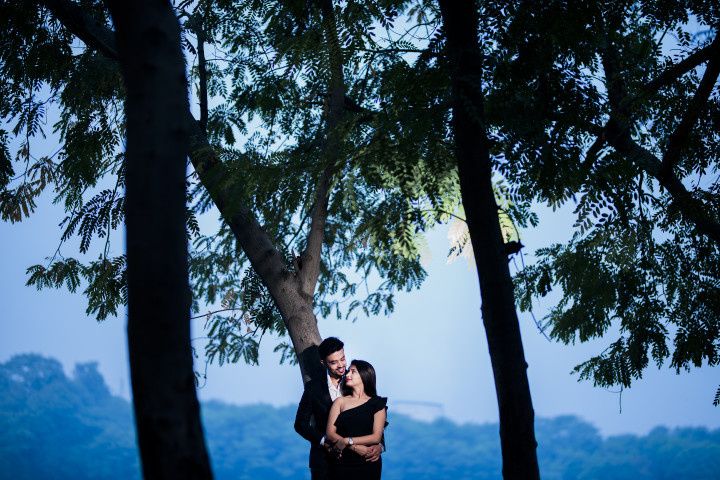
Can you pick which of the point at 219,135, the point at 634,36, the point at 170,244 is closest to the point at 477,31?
the point at 634,36

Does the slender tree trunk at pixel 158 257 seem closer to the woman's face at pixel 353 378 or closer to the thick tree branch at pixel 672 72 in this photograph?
the woman's face at pixel 353 378

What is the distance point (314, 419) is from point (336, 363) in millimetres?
355

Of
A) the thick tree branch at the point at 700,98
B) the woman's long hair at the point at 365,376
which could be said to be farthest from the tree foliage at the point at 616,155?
the woman's long hair at the point at 365,376

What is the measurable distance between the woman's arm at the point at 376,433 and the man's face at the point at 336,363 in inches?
16.3

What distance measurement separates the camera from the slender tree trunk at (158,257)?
2148 millimetres

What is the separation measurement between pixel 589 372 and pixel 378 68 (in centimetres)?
286

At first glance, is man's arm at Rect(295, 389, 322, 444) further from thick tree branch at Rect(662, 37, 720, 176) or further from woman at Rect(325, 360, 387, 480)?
thick tree branch at Rect(662, 37, 720, 176)

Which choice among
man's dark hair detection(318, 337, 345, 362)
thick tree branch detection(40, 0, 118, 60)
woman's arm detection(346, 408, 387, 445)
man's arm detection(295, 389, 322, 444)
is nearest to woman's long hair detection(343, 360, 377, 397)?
woman's arm detection(346, 408, 387, 445)

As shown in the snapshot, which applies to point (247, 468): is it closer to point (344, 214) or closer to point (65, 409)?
point (65, 409)

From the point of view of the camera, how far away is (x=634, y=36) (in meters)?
6.06

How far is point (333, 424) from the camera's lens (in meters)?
4.50

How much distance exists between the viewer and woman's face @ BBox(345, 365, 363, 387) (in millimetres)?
4516

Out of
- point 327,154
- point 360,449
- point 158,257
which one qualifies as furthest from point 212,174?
point 158,257

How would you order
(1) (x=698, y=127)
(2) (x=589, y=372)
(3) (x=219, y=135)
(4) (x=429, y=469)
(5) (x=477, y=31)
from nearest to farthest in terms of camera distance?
(5) (x=477, y=31) → (1) (x=698, y=127) → (2) (x=589, y=372) → (3) (x=219, y=135) → (4) (x=429, y=469)
